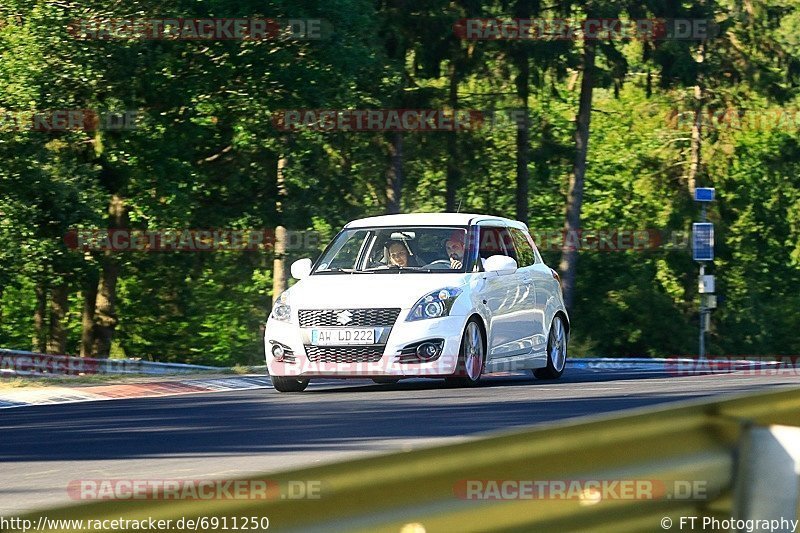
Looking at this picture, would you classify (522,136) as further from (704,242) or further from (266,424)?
(266,424)

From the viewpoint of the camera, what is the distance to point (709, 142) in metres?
53.3

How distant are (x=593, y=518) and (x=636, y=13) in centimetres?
4494

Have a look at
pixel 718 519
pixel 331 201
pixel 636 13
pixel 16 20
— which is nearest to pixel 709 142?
pixel 636 13

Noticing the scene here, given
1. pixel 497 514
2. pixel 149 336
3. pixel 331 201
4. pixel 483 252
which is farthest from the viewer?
pixel 149 336

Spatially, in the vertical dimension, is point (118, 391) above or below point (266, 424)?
below

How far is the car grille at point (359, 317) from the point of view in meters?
15.7

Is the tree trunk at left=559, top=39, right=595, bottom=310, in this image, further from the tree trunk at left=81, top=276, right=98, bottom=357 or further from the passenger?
the passenger

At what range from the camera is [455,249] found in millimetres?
17156

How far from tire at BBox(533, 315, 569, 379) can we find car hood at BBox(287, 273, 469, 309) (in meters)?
2.33

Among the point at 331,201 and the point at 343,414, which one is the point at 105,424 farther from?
the point at 331,201

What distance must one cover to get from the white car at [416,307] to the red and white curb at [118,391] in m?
A: 1.63

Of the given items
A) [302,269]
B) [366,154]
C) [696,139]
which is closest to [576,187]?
[366,154]

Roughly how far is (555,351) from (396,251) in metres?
2.67

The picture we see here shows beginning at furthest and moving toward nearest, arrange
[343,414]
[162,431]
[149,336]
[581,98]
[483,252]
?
[149,336] < [581,98] < [483,252] < [343,414] < [162,431]
